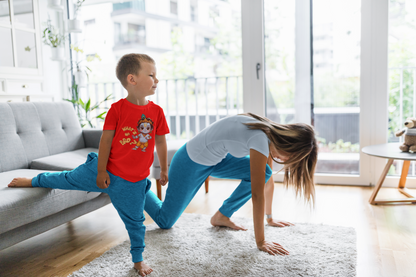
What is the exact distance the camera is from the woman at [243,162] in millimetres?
1409

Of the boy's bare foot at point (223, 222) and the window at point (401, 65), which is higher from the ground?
the window at point (401, 65)

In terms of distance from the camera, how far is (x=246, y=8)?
304 centimetres

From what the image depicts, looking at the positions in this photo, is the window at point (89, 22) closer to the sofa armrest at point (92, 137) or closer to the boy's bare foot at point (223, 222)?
the sofa armrest at point (92, 137)

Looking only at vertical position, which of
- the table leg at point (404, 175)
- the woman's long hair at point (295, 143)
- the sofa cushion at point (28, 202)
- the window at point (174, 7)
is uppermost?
the window at point (174, 7)

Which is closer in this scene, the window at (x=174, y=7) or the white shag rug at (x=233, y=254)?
the white shag rug at (x=233, y=254)

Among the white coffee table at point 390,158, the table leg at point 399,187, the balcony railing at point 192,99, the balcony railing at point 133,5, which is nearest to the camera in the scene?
the white coffee table at point 390,158

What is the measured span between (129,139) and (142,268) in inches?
21.1

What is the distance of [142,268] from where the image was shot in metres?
1.42

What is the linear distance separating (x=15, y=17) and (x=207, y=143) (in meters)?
2.39

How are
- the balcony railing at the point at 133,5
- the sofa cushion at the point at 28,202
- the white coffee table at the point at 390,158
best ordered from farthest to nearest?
the balcony railing at the point at 133,5 → the white coffee table at the point at 390,158 → the sofa cushion at the point at 28,202

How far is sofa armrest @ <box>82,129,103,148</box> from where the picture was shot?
2.50 meters

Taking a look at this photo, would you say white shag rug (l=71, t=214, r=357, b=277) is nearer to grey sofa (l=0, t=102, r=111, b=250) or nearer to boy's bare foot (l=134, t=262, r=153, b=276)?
boy's bare foot (l=134, t=262, r=153, b=276)

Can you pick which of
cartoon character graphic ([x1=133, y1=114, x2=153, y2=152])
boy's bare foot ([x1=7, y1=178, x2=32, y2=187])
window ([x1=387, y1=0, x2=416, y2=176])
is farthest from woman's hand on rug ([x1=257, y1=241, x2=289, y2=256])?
window ([x1=387, y1=0, x2=416, y2=176])

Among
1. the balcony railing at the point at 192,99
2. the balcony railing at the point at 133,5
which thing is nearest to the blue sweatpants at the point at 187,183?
the balcony railing at the point at 192,99
